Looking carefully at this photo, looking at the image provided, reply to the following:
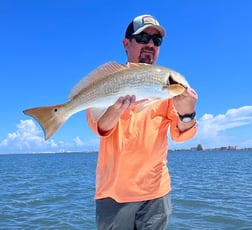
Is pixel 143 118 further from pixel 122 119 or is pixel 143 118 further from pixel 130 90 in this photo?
pixel 130 90

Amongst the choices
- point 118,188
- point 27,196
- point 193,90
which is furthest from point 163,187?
point 27,196

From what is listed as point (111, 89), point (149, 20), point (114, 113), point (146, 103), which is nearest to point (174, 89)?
point (146, 103)

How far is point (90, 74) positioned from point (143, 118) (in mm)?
760

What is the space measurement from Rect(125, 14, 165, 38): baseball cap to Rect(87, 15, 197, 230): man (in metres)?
0.01

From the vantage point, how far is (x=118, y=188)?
3689 mm

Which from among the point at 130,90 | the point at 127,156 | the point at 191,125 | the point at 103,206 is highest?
the point at 130,90

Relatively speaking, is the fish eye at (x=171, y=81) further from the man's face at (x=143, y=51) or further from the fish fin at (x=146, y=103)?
the man's face at (x=143, y=51)

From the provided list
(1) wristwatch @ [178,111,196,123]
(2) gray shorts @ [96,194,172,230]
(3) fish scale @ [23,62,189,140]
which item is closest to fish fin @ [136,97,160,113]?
(3) fish scale @ [23,62,189,140]

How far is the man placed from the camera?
12.1ft

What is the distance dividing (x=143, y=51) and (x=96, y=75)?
84 cm

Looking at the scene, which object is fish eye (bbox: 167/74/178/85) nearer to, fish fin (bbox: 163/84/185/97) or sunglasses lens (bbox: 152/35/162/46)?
fish fin (bbox: 163/84/185/97)

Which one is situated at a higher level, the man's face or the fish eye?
the man's face

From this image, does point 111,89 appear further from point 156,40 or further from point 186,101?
point 156,40

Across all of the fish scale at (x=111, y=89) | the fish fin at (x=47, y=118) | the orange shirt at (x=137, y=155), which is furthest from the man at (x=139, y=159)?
the fish fin at (x=47, y=118)
